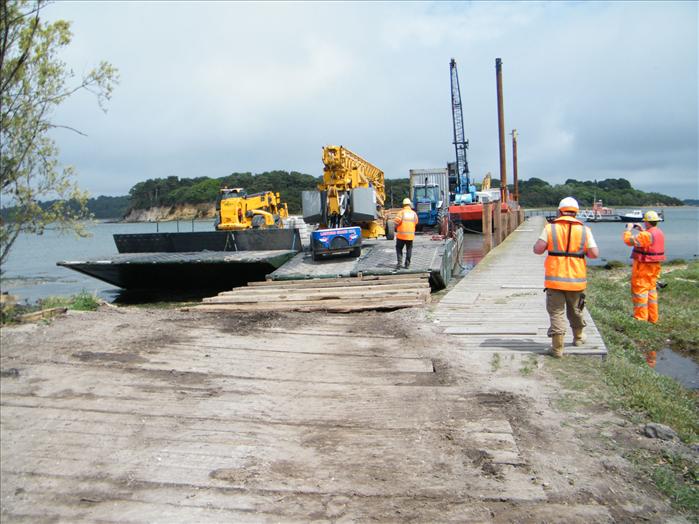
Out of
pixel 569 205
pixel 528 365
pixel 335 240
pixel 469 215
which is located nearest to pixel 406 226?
pixel 335 240

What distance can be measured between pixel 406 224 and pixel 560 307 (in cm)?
629

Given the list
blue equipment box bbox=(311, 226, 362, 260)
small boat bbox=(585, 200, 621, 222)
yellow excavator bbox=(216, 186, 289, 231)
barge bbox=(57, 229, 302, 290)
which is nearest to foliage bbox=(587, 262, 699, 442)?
blue equipment box bbox=(311, 226, 362, 260)

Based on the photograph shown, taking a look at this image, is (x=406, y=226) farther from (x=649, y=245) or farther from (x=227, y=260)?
(x=227, y=260)

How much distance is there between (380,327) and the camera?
329 inches

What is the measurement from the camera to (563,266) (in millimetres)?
6418

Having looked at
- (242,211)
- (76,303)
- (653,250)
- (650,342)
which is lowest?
(650,342)

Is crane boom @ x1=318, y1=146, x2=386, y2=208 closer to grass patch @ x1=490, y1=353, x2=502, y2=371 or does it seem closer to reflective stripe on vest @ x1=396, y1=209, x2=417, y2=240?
reflective stripe on vest @ x1=396, y1=209, x2=417, y2=240

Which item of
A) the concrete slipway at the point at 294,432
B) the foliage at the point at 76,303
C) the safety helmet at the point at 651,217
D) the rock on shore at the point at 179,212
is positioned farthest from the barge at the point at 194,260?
the rock on shore at the point at 179,212

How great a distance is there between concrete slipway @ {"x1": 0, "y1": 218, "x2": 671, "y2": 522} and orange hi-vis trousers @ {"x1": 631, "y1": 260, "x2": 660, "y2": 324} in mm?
4239

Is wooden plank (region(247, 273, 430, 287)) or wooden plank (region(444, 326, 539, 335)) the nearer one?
wooden plank (region(444, 326, 539, 335))

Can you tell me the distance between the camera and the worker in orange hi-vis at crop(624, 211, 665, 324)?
10.6 meters

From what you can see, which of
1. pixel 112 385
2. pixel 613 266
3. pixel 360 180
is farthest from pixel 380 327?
pixel 613 266

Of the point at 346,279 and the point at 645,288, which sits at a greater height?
the point at 346,279

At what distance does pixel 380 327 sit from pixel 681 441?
444 cm
